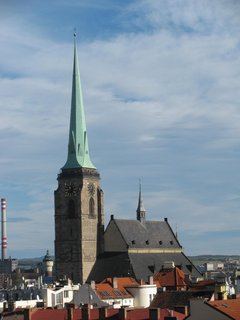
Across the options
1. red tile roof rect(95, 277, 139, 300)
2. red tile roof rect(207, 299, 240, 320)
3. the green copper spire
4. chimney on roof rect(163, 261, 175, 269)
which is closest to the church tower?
the green copper spire

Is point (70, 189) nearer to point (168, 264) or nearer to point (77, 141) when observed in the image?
point (77, 141)

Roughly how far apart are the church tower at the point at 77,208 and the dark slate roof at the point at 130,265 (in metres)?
3.37

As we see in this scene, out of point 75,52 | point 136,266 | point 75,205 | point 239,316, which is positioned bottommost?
point 239,316

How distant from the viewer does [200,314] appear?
61562 mm

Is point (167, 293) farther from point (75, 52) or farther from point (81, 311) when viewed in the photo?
point (75, 52)

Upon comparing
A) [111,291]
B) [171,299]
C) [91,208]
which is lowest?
[171,299]

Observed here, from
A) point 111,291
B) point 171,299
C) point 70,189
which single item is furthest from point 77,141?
point 171,299

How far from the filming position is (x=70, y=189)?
545ft

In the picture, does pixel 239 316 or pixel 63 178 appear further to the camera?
pixel 63 178

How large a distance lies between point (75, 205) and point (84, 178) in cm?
489

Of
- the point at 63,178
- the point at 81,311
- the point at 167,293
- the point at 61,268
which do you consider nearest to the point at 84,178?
the point at 63,178

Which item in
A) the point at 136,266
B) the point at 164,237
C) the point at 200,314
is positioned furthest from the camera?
the point at 164,237

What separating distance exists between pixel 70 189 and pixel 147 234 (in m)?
15.5

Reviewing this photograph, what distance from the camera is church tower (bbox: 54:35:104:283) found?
163 metres
